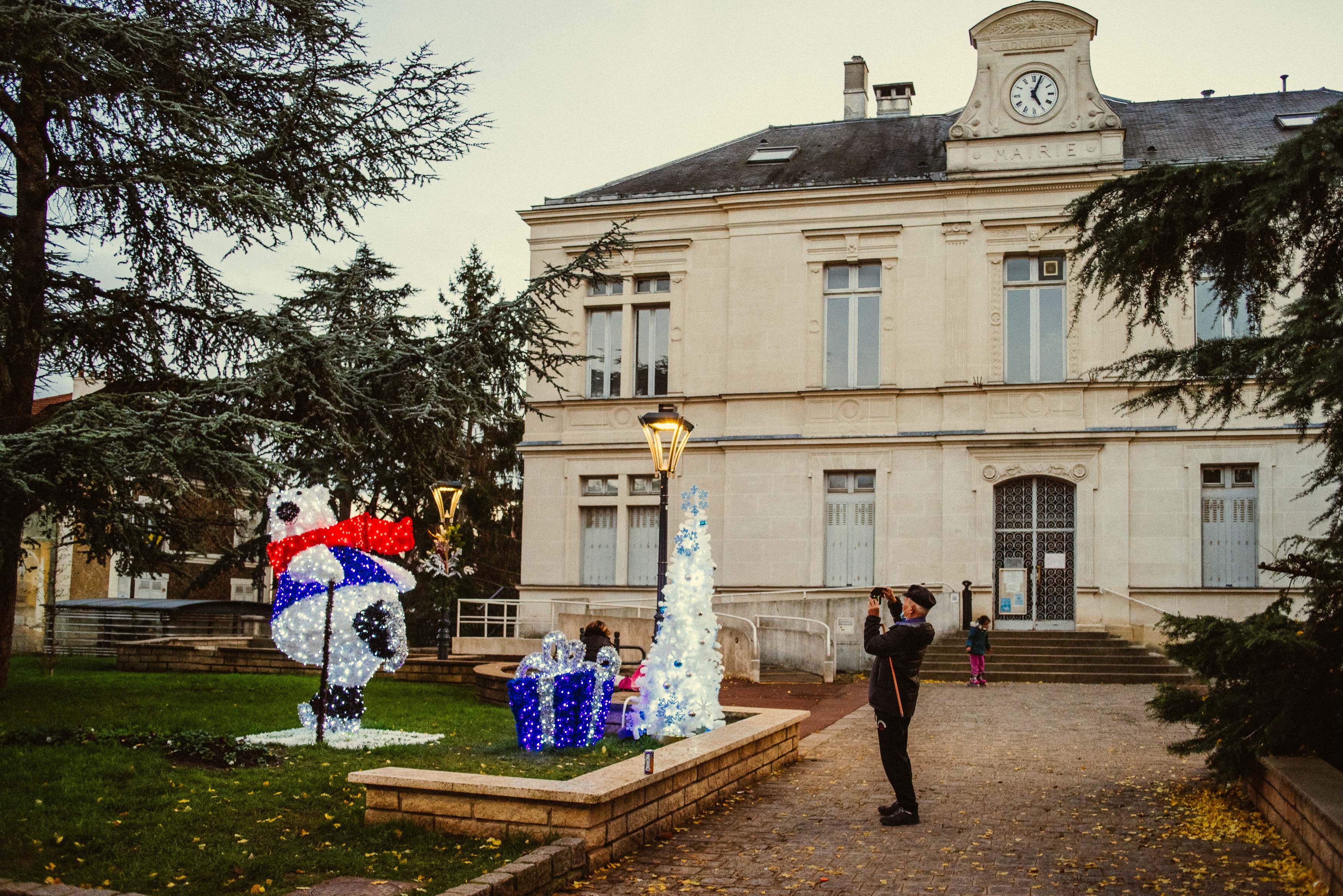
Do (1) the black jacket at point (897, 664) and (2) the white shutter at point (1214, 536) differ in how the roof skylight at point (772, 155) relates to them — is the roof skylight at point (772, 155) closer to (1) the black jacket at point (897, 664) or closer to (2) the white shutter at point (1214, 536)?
(2) the white shutter at point (1214, 536)

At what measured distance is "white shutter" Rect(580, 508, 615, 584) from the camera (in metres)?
28.8

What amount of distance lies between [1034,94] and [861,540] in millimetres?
10856

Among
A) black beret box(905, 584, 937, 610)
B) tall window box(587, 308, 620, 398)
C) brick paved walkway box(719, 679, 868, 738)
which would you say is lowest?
brick paved walkway box(719, 679, 868, 738)

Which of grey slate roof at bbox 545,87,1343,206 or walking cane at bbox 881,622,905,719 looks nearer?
walking cane at bbox 881,622,905,719

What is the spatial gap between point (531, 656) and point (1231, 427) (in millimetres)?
19988

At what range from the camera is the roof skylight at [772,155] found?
100ft

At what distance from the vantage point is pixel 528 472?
29219 mm

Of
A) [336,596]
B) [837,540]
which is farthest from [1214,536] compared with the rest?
[336,596]

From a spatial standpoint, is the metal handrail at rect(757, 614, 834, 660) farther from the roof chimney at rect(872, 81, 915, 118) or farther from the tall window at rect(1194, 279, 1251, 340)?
the roof chimney at rect(872, 81, 915, 118)

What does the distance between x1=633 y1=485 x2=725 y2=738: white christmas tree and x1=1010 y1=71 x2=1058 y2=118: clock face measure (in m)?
19.7

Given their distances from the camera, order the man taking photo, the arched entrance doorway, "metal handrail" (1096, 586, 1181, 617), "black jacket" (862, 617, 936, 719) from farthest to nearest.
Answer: the arched entrance doorway
"metal handrail" (1096, 586, 1181, 617)
"black jacket" (862, 617, 936, 719)
the man taking photo

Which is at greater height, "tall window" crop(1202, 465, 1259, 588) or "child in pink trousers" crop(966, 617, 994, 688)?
"tall window" crop(1202, 465, 1259, 588)

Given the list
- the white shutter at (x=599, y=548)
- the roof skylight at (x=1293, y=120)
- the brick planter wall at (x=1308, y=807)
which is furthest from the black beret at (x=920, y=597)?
the roof skylight at (x=1293, y=120)

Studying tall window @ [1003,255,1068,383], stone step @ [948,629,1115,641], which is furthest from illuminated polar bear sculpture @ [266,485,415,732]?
tall window @ [1003,255,1068,383]
